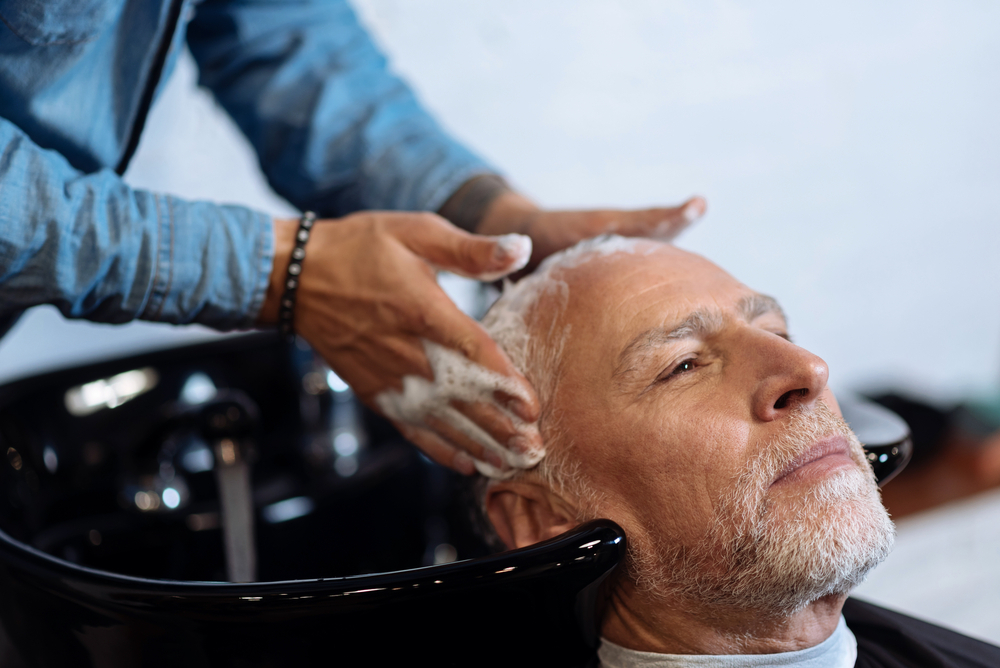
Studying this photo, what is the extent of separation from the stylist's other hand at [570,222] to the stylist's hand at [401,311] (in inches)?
8.4

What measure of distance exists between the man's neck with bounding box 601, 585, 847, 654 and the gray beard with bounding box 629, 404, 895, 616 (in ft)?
0.04

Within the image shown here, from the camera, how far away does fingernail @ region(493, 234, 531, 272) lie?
841 millimetres

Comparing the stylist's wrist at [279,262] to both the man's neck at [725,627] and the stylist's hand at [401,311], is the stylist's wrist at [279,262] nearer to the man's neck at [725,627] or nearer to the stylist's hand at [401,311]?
the stylist's hand at [401,311]

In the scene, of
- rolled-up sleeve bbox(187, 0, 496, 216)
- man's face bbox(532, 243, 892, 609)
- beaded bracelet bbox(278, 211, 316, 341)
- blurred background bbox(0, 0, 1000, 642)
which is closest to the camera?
man's face bbox(532, 243, 892, 609)

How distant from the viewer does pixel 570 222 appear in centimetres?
107

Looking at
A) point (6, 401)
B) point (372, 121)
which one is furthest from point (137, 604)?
point (372, 121)

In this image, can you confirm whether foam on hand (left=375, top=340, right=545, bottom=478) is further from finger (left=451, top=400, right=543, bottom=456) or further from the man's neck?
the man's neck

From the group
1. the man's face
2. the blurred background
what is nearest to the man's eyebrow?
the man's face

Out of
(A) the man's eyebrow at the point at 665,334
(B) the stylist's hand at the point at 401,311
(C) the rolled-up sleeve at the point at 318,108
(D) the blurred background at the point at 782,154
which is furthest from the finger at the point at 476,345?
(D) the blurred background at the point at 782,154

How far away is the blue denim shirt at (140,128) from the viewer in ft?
2.61

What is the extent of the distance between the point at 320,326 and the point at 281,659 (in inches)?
17.6

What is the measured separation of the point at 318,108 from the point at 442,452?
0.58 meters

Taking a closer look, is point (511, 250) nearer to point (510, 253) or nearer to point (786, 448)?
point (510, 253)

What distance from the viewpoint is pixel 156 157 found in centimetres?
129
